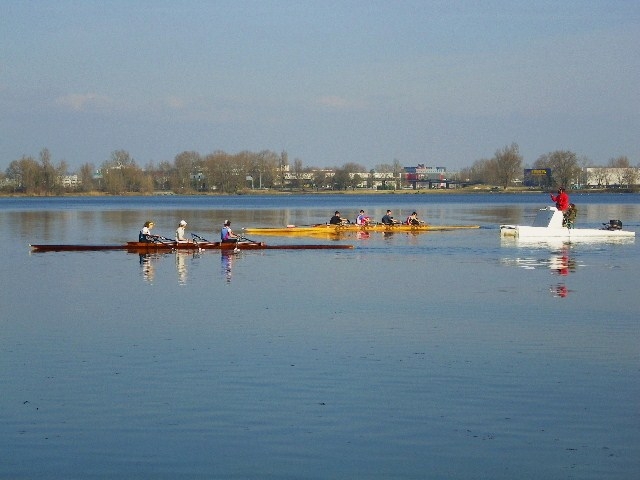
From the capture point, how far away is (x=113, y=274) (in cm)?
2838

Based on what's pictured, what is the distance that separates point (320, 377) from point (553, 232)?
93.9 feet

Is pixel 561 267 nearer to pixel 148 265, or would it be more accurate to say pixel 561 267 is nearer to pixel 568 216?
pixel 568 216

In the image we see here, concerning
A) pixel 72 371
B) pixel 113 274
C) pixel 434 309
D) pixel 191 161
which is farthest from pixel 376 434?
pixel 191 161

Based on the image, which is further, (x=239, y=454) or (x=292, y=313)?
(x=292, y=313)

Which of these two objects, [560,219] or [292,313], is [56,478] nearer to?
[292,313]

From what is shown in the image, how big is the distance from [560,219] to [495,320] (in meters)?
22.4

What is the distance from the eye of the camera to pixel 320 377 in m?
13.7

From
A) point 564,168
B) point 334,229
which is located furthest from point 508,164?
point 334,229

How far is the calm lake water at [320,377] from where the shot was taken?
10164mm

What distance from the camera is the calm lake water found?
1016cm

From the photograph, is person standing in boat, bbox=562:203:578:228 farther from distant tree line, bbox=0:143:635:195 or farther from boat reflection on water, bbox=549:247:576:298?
distant tree line, bbox=0:143:635:195

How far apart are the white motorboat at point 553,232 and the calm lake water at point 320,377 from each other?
520 inches

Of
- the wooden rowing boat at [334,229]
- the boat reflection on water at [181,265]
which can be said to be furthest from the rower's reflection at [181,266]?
the wooden rowing boat at [334,229]

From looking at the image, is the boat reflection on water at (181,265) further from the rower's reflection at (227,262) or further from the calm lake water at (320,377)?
the rower's reflection at (227,262)
